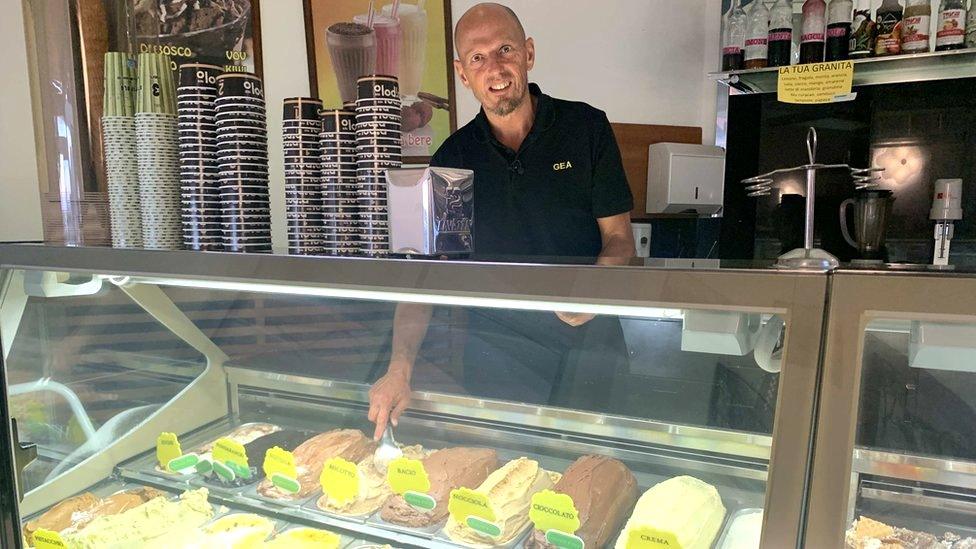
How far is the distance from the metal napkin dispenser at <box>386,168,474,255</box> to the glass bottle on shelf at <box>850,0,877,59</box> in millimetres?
2940

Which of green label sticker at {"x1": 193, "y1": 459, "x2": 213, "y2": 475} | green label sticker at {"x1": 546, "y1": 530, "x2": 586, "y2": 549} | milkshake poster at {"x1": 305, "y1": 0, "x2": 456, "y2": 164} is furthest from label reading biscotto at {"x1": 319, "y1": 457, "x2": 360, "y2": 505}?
milkshake poster at {"x1": 305, "y1": 0, "x2": 456, "y2": 164}

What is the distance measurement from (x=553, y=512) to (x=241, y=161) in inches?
42.4

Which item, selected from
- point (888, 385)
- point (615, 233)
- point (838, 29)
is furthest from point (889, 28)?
point (888, 385)

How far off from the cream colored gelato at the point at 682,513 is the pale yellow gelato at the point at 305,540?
27.6 inches

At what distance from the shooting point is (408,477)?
1.57 meters

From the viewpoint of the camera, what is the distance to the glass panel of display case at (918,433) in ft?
3.07

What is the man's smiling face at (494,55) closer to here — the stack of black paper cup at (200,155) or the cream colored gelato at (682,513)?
the stack of black paper cup at (200,155)

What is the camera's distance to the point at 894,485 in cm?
129

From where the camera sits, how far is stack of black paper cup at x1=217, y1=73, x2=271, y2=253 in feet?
4.90

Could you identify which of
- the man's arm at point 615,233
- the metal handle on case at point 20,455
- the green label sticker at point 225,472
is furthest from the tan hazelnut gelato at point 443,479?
the man's arm at point 615,233

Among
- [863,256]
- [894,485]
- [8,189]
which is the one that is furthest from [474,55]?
[863,256]

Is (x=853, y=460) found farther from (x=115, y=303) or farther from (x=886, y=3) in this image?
(x=886, y=3)

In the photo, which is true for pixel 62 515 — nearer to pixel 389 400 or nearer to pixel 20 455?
pixel 20 455

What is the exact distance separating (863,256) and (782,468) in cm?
302
